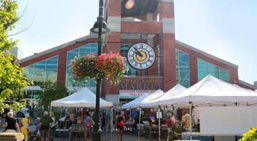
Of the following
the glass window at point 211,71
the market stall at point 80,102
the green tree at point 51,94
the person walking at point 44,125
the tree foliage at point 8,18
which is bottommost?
the person walking at point 44,125

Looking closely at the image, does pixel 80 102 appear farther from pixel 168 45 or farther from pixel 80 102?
pixel 168 45

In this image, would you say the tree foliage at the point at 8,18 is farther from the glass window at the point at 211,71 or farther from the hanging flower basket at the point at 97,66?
the glass window at the point at 211,71

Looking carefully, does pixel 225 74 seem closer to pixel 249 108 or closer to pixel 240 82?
pixel 240 82

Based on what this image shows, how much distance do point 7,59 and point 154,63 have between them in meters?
24.5

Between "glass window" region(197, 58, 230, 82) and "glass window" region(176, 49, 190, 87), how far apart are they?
5.50 ft

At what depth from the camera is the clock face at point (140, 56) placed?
2631cm

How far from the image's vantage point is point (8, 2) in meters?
8.00

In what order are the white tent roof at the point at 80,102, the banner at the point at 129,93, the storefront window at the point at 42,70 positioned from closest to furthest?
the white tent roof at the point at 80,102
the banner at the point at 129,93
the storefront window at the point at 42,70

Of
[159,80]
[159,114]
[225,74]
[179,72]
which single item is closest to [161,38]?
[159,80]

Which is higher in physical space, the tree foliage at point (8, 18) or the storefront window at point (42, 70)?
the storefront window at point (42, 70)

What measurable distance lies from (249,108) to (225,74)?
27708 mm

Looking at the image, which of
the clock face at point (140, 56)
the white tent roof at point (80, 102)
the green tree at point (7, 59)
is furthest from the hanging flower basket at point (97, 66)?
the clock face at point (140, 56)

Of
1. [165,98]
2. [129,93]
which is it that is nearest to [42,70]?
[129,93]

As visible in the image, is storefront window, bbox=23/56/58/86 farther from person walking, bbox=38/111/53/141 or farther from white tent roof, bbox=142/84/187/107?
person walking, bbox=38/111/53/141
